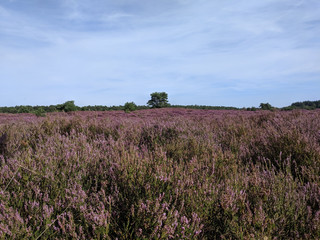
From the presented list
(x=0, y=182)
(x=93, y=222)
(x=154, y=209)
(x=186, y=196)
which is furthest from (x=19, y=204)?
(x=186, y=196)

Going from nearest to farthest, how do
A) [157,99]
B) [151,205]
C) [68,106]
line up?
[151,205] → [68,106] → [157,99]

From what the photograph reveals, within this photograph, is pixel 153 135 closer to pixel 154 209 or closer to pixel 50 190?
pixel 50 190

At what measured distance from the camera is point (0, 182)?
8.38ft

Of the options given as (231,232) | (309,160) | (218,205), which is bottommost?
(231,232)

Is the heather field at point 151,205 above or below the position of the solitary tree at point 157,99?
below

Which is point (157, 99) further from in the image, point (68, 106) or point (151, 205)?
point (151, 205)

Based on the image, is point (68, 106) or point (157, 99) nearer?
point (68, 106)

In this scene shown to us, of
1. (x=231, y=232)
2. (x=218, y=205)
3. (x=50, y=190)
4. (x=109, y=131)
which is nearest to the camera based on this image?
(x=231, y=232)

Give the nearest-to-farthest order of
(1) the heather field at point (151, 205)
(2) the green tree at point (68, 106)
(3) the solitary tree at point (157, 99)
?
(1) the heather field at point (151, 205) < (2) the green tree at point (68, 106) < (3) the solitary tree at point (157, 99)

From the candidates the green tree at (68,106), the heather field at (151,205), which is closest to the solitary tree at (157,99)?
the green tree at (68,106)

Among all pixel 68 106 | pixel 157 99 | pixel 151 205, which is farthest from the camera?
pixel 157 99

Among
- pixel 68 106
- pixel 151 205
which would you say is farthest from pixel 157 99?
pixel 151 205

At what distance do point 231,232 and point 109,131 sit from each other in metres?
4.01

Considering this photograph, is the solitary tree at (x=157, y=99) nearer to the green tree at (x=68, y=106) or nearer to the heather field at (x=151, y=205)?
the green tree at (x=68, y=106)
